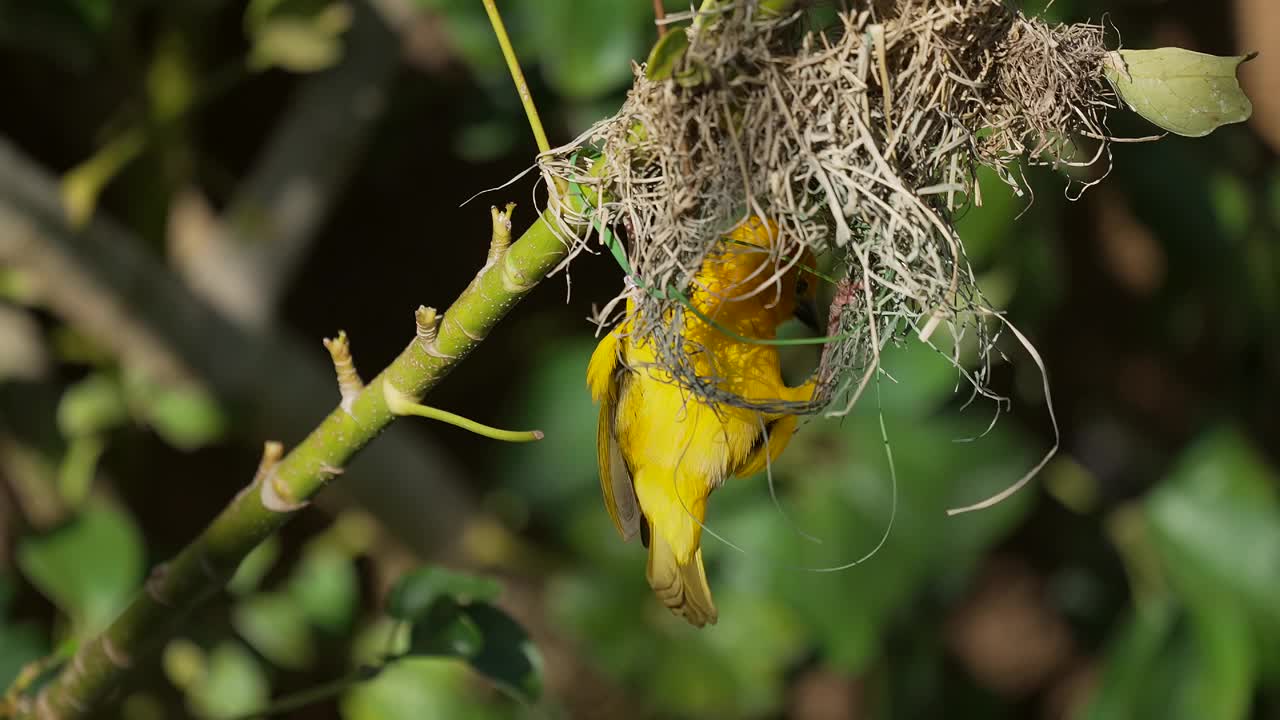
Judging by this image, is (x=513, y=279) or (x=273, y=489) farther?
(x=273, y=489)

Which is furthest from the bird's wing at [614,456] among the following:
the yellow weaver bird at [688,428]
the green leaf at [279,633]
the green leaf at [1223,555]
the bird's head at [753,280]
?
the green leaf at [1223,555]

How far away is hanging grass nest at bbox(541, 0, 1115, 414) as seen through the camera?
60 cm

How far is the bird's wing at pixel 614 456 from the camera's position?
0.90 metres

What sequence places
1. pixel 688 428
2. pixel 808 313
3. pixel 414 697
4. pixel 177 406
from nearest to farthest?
pixel 688 428
pixel 808 313
pixel 177 406
pixel 414 697

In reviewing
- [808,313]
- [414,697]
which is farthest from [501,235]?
[414,697]

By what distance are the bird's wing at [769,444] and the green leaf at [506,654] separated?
0.71ft

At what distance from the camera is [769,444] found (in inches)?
35.8

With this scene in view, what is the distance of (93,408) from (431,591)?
3.32 ft

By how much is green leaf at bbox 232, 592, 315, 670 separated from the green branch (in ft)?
2.82

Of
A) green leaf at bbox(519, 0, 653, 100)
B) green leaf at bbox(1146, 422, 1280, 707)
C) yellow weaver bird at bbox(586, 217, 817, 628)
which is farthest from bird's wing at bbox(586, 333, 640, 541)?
green leaf at bbox(1146, 422, 1280, 707)

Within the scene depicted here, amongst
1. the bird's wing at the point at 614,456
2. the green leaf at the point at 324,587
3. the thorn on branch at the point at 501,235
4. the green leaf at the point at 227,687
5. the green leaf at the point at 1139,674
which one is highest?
the thorn on branch at the point at 501,235

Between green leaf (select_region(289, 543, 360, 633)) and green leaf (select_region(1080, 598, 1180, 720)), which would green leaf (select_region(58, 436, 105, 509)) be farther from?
green leaf (select_region(1080, 598, 1180, 720))

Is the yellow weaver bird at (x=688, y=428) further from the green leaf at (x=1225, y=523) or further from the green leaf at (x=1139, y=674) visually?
the green leaf at (x=1225, y=523)

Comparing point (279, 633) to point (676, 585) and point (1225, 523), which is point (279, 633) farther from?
point (1225, 523)
